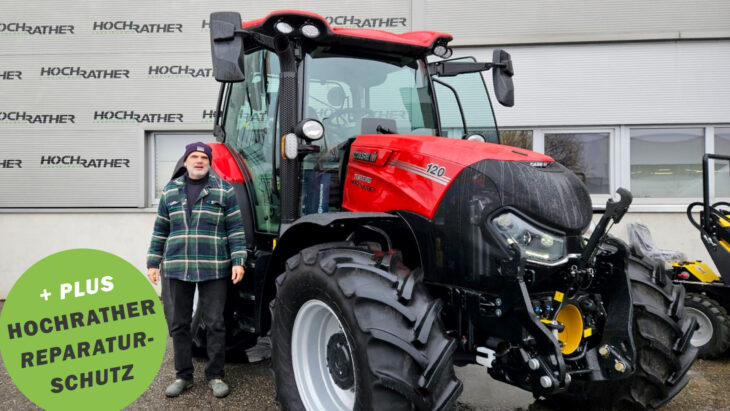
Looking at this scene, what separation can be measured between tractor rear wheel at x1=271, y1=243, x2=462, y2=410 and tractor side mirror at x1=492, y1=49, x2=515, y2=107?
1769 mm

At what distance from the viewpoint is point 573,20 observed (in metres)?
7.66

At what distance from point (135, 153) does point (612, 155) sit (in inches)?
254

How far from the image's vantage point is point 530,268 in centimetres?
276

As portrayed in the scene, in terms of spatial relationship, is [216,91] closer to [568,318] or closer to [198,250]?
[198,250]

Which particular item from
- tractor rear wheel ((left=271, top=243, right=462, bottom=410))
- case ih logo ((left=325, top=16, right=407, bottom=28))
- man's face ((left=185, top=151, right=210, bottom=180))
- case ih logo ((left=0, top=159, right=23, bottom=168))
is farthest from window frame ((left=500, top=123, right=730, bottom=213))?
case ih logo ((left=0, top=159, right=23, bottom=168))

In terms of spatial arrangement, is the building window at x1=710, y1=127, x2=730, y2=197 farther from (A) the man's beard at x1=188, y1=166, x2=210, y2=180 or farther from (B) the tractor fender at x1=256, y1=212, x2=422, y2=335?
(A) the man's beard at x1=188, y1=166, x2=210, y2=180

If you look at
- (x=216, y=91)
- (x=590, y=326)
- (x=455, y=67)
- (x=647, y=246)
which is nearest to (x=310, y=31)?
(x=455, y=67)

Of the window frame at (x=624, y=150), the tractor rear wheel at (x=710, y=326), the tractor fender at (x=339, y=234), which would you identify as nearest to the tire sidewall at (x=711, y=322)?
the tractor rear wheel at (x=710, y=326)

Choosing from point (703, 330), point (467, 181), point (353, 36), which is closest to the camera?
point (467, 181)

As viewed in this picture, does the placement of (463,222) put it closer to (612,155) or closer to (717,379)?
(717,379)

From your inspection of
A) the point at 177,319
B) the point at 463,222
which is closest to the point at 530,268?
the point at 463,222

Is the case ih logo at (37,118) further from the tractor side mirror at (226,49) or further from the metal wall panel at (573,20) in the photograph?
the tractor side mirror at (226,49)

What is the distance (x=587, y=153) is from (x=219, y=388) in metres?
5.77

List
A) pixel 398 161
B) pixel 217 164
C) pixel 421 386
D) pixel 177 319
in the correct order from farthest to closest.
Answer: pixel 217 164 < pixel 177 319 < pixel 398 161 < pixel 421 386
